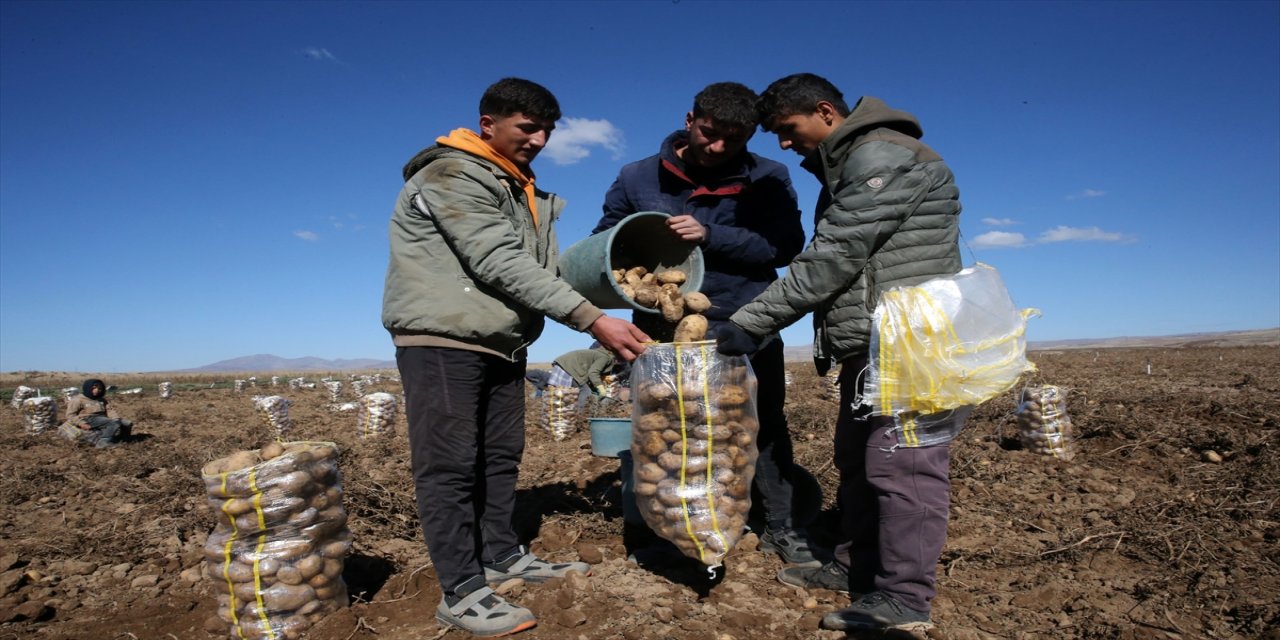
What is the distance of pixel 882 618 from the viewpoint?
8.32ft

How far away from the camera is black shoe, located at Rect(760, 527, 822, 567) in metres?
3.31

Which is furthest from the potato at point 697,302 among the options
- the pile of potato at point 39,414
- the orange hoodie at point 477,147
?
the pile of potato at point 39,414

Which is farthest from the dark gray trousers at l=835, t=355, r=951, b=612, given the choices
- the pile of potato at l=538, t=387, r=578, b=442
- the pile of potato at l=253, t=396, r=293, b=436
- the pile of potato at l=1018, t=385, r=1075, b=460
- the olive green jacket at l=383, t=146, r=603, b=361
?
the pile of potato at l=253, t=396, r=293, b=436

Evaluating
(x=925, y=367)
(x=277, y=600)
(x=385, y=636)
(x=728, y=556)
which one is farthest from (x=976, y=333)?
(x=277, y=600)

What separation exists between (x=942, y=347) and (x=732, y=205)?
4.41ft

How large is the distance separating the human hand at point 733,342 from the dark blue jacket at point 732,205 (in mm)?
Answer: 736

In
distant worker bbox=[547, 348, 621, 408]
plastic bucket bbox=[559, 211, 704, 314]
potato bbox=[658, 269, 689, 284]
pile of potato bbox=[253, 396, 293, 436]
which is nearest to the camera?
plastic bucket bbox=[559, 211, 704, 314]

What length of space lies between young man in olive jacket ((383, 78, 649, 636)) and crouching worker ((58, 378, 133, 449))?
9.85 meters

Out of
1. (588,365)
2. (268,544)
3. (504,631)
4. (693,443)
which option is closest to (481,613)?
(504,631)

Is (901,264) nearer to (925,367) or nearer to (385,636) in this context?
(925,367)

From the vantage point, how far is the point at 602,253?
2.97m

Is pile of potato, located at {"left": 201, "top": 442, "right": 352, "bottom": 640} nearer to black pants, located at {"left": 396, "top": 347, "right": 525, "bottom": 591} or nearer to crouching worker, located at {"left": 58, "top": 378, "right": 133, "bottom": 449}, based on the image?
black pants, located at {"left": 396, "top": 347, "right": 525, "bottom": 591}

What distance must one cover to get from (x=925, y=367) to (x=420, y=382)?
190 cm

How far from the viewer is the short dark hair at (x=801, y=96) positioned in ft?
9.28
